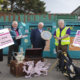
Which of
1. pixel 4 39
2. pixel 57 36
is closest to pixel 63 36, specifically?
pixel 57 36

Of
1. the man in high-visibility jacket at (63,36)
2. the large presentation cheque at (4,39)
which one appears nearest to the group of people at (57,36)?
the man in high-visibility jacket at (63,36)

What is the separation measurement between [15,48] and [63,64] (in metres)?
1.87

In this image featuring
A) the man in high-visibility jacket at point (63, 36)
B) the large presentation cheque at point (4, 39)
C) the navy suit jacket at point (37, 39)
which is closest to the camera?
the large presentation cheque at point (4, 39)

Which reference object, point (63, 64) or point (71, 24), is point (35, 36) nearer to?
point (63, 64)

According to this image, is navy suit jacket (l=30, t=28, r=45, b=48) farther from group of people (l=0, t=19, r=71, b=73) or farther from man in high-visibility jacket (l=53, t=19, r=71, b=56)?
man in high-visibility jacket (l=53, t=19, r=71, b=56)

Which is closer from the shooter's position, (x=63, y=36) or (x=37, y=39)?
(x=63, y=36)

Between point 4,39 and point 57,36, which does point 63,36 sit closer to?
point 57,36

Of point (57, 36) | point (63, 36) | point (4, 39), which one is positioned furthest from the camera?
point (57, 36)

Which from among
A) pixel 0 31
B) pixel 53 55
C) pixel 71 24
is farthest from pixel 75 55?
pixel 0 31

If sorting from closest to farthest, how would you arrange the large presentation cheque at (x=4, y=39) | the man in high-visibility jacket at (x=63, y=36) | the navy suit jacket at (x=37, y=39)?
the large presentation cheque at (x=4, y=39)
the man in high-visibility jacket at (x=63, y=36)
the navy suit jacket at (x=37, y=39)

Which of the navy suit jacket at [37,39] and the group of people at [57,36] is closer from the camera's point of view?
the group of people at [57,36]

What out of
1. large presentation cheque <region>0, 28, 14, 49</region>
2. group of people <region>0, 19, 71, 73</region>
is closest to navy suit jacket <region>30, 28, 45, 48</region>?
group of people <region>0, 19, 71, 73</region>

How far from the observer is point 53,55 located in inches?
205

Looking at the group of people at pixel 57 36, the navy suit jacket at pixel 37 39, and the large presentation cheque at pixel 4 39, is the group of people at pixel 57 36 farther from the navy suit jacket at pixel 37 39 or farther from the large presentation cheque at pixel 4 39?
the large presentation cheque at pixel 4 39
